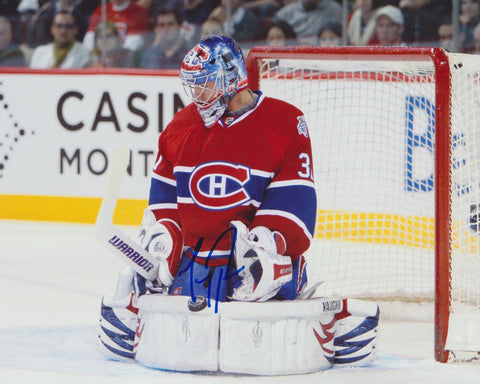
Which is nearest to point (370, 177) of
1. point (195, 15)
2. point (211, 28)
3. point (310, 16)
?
point (310, 16)

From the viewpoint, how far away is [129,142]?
6.72 metres

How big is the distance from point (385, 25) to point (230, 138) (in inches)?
131

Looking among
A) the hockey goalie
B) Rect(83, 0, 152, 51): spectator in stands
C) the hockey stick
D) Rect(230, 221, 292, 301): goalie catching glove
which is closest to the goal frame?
the hockey goalie

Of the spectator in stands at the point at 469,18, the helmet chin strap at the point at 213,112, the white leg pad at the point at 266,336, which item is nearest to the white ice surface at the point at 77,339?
the white leg pad at the point at 266,336

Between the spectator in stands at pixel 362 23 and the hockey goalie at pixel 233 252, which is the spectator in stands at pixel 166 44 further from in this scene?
the hockey goalie at pixel 233 252

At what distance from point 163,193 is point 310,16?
3.42 meters

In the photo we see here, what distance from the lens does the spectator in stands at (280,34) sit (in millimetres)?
6473

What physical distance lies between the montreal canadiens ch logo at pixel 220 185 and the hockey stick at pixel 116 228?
0.22 metres

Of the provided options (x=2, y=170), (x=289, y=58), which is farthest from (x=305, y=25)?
(x=289, y=58)

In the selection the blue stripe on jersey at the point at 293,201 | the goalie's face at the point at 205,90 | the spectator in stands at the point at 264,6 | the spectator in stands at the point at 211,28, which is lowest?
the blue stripe on jersey at the point at 293,201

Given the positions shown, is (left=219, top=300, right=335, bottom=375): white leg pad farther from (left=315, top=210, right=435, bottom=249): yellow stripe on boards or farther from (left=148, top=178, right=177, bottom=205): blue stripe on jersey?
(left=315, top=210, right=435, bottom=249): yellow stripe on boards

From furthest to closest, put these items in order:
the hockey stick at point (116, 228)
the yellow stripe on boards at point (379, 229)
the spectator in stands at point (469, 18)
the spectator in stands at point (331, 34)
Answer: the spectator in stands at point (331, 34) < the spectator in stands at point (469, 18) < the yellow stripe on boards at point (379, 229) < the hockey stick at point (116, 228)

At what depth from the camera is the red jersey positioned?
3018 mm

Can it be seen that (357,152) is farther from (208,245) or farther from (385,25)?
(208,245)
